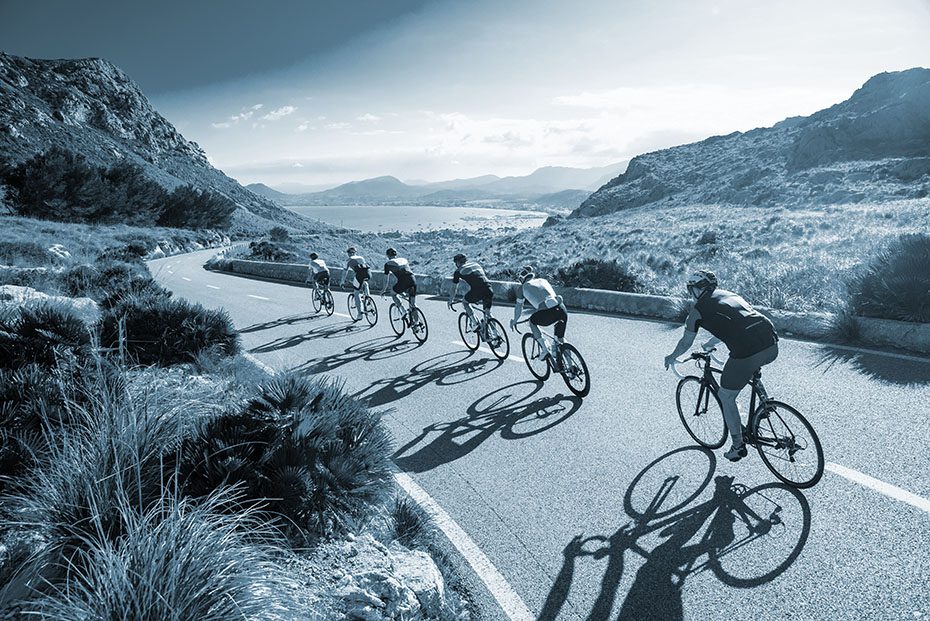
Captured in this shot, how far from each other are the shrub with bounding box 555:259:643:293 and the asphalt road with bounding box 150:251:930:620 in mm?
5394

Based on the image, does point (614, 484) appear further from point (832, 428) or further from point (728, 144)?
point (728, 144)

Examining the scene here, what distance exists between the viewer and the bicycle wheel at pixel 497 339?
906 cm

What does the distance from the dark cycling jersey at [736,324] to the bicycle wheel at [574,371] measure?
2375 millimetres

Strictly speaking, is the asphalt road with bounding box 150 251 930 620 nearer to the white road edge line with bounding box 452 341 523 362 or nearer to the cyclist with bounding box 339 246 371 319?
the white road edge line with bounding box 452 341 523 362

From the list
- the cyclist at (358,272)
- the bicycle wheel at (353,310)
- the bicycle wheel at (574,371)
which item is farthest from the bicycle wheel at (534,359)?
the bicycle wheel at (353,310)

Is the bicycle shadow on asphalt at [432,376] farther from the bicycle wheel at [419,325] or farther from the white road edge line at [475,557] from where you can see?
the white road edge line at [475,557]

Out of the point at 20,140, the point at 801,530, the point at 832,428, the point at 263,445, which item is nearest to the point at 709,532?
the point at 801,530

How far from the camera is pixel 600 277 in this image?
14.1m

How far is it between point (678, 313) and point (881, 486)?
6.78m

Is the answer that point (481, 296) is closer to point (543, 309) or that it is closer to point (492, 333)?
point (492, 333)

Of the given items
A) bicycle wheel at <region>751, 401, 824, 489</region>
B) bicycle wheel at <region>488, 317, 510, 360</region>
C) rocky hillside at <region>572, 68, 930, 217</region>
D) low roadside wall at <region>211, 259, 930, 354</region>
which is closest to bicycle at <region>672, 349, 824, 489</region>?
bicycle wheel at <region>751, 401, 824, 489</region>

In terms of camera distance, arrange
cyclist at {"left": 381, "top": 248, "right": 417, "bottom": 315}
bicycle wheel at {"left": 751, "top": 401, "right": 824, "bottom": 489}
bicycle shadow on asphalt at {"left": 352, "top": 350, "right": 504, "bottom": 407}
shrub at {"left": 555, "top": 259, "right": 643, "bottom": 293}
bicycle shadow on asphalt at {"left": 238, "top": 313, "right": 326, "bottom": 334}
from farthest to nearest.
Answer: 1. shrub at {"left": 555, "top": 259, "right": 643, "bottom": 293}
2. bicycle shadow on asphalt at {"left": 238, "top": 313, "right": 326, "bottom": 334}
3. cyclist at {"left": 381, "top": 248, "right": 417, "bottom": 315}
4. bicycle shadow on asphalt at {"left": 352, "top": 350, "right": 504, "bottom": 407}
5. bicycle wheel at {"left": 751, "top": 401, "right": 824, "bottom": 489}

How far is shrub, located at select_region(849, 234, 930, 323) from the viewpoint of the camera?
7.94 m

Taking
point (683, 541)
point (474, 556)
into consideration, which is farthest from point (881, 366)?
point (474, 556)
